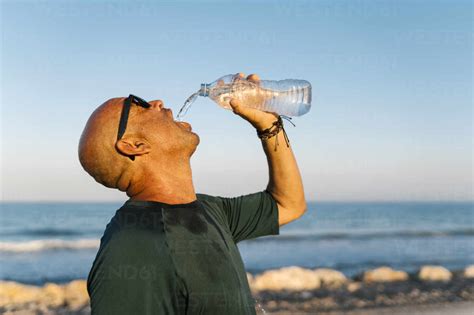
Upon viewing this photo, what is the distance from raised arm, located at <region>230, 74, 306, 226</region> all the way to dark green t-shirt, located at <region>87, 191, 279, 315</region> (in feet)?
1.90

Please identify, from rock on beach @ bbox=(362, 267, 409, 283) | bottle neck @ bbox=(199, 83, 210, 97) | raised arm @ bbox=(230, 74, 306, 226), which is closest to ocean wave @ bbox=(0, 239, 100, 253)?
rock on beach @ bbox=(362, 267, 409, 283)

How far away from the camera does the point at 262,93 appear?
322 cm

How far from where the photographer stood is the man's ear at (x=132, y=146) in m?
2.27

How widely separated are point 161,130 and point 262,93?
3.24 feet

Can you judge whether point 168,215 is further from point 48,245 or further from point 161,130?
point 48,245

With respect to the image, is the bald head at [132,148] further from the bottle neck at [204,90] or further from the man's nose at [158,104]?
the bottle neck at [204,90]

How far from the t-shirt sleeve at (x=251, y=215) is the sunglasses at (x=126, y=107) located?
1.90 feet

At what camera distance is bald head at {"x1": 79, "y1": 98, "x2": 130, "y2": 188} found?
7.51 feet

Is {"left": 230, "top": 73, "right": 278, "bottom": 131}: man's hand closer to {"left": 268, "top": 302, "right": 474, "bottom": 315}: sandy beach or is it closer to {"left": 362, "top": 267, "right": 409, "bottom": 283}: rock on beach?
{"left": 268, "top": 302, "right": 474, "bottom": 315}: sandy beach

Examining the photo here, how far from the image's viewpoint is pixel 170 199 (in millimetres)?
2252

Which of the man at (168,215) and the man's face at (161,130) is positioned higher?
the man's face at (161,130)

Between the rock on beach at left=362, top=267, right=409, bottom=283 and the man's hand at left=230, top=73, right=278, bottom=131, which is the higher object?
the man's hand at left=230, top=73, right=278, bottom=131

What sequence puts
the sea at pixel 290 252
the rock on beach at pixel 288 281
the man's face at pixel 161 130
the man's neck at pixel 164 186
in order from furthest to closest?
1. the sea at pixel 290 252
2. the rock on beach at pixel 288 281
3. the man's face at pixel 161 130
4. the man's neck at pixel 164 186

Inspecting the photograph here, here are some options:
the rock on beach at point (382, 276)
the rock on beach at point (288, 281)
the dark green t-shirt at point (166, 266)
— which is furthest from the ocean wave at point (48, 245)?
the dark green t-shirt at point (166, 266)
